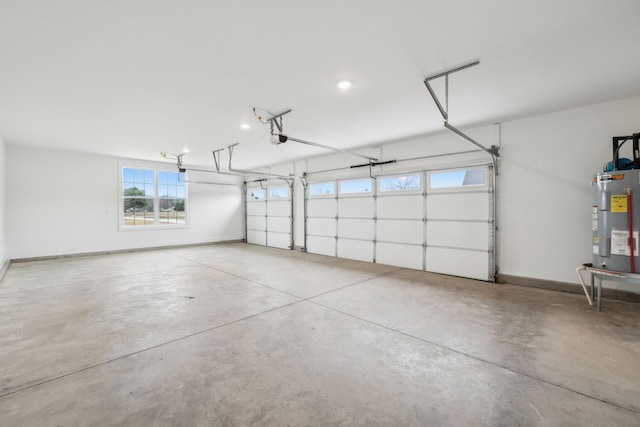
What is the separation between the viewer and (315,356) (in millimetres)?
2320

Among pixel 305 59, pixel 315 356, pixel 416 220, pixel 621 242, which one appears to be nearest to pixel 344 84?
pixel 305 59

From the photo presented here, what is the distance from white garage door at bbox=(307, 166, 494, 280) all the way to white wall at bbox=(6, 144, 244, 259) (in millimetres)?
5551

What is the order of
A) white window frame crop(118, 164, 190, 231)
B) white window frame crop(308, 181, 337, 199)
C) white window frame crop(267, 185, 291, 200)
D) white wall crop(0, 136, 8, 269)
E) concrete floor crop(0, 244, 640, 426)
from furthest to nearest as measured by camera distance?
white window frame crop(267, 185, 291, 200) < white window frame crop(118, 164, 190, 231) < white window frame crop(308, 181, 337, 199) < white wall crop(0, 136, 8, 269) < concrete floor crop(0, 244, 640, 426)

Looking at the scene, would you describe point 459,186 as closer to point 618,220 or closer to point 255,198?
point 618,220

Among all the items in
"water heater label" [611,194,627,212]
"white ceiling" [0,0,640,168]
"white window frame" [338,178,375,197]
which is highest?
"white ceiling" [0,0,640,168]

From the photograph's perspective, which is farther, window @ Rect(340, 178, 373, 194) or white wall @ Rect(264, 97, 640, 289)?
window @ Rect(340, 178, 373, 194)

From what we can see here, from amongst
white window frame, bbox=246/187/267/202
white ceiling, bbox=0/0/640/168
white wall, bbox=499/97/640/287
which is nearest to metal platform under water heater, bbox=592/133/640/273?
white wall, bbox=499/97/640/287

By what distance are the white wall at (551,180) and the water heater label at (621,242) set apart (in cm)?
82

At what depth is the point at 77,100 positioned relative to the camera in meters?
3.59

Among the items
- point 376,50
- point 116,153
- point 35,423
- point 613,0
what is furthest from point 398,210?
point 116,153

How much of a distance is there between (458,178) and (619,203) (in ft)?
7.31

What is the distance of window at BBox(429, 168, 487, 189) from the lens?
15.9ft

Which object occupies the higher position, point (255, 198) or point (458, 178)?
point (458, 178)

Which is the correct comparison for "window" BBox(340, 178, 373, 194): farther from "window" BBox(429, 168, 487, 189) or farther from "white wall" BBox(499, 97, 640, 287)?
"white wall" BBox(499, 97, 640, 287)
